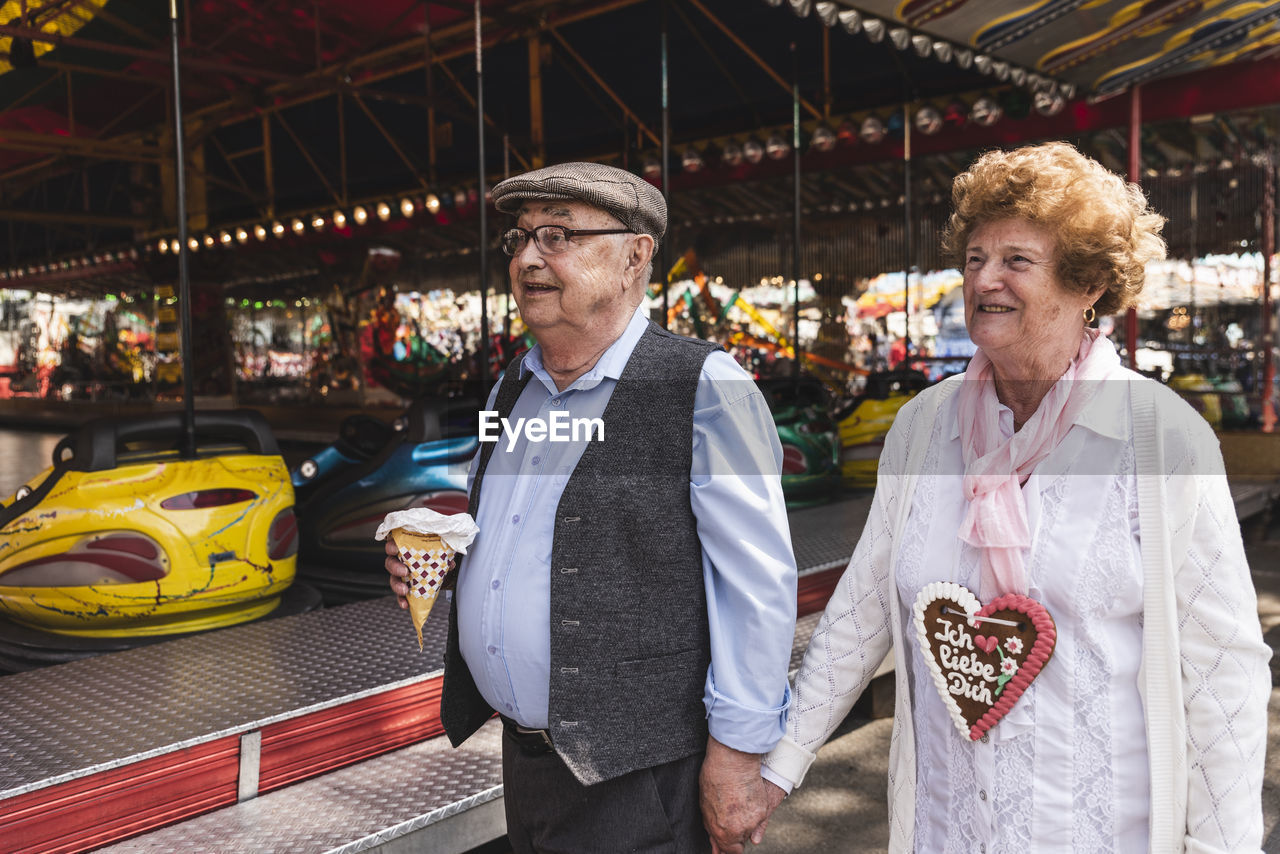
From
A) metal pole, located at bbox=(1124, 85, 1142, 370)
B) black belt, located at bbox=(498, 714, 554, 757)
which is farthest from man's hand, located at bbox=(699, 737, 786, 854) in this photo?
metal pole, located at bbox=(1124, 85, 1142, 370)

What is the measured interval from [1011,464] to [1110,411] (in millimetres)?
123

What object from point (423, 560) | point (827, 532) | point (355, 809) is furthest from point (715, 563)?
point (827, 532)

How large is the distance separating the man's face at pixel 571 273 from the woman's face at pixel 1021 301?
45cm

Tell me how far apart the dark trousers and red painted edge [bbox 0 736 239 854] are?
83 cm

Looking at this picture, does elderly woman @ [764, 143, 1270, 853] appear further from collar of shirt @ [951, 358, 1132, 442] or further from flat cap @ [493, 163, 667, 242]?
flat cap @ [493, 163, 667, 242]

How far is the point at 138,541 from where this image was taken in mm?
2600

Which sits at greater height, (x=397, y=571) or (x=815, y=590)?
(x=397, y=571)

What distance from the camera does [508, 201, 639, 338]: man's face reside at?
129cm

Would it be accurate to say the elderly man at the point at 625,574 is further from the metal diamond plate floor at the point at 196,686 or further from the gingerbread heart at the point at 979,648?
the metal diamond plate floor at the point at 196,686

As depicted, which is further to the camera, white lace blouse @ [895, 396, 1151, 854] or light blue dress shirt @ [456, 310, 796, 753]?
light blue dress shirt @ [456, 310, 796, 753]

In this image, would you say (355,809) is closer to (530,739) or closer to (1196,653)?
(530,739)

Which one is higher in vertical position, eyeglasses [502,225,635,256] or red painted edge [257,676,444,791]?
eyeglasses [502,225,635,256]

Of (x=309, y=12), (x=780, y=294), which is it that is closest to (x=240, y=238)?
(x=309, y=12)

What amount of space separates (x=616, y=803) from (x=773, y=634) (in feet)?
0.95
